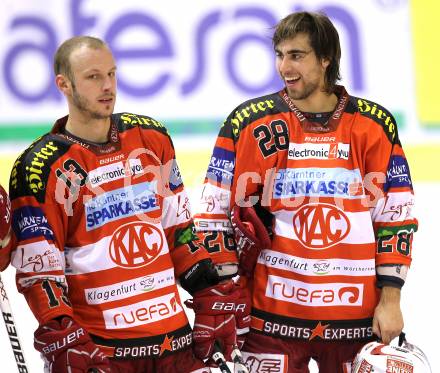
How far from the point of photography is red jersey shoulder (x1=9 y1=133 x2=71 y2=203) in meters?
3.35

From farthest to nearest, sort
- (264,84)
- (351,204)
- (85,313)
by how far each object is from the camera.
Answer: (264,84) < (351,204) < (85,313)

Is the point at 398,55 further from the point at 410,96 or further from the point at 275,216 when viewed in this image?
the point at 275,216

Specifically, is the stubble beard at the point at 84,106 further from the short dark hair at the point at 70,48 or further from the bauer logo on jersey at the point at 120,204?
the bauer logo on jersey at the point at 120,204

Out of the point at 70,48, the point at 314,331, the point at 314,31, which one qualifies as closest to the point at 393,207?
the point at 314,331

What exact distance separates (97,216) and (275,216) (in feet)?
1.96

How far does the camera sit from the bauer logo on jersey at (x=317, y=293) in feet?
12.1

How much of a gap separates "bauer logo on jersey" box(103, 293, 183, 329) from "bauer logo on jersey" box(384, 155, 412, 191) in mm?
771

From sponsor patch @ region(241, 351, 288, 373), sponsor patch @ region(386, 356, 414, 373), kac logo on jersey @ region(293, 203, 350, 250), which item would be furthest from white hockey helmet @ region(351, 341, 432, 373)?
kac logo on jersey @ region(293, 203, 350, 250)

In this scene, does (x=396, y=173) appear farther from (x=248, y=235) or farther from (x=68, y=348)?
(x=68, y=348)

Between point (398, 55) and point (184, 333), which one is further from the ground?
point (398, 55)

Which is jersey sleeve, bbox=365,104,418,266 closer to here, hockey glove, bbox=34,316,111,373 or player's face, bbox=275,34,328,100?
player's face, bbox=275,34,328,100

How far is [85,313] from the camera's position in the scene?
342 centimetres

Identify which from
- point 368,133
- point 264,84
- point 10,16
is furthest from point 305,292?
point 10,16

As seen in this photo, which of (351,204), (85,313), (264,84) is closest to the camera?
(85,313)
